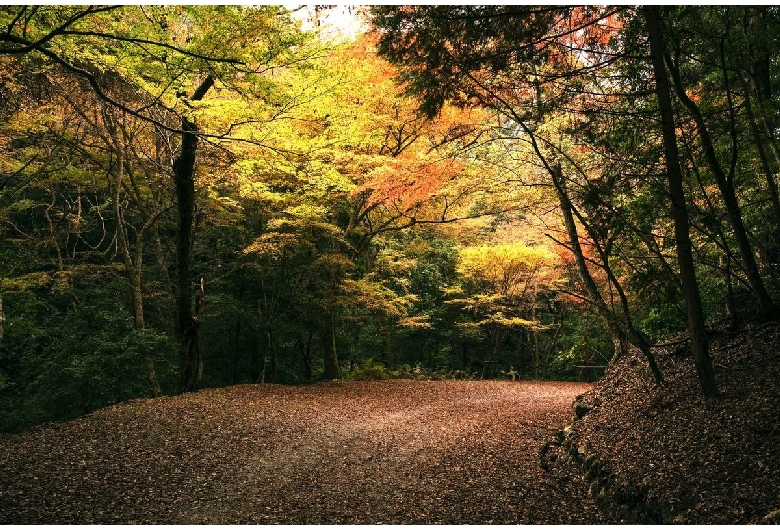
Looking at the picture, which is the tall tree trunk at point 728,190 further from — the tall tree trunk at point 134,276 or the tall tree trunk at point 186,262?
the tall tree trunk at point 134,276

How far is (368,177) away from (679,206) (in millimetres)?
8691

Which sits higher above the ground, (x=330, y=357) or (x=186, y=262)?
(x=186, y=262)

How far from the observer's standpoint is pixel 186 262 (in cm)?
1068

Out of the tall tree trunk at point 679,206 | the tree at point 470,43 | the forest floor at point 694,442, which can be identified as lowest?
the forest floor at point 694,442

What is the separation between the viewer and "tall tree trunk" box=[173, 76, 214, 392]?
10.1 metres

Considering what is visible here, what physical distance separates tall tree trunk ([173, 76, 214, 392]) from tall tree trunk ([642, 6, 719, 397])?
8.64m

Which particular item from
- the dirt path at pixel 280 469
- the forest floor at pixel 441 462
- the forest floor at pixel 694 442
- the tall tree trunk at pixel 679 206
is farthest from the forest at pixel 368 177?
the dirt path at pixel 280 469

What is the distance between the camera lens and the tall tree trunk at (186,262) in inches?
396

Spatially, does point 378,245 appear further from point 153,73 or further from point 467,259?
point 153,73

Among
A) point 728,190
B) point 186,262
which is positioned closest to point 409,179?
point 186,262

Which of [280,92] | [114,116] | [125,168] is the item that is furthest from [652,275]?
[125,168]

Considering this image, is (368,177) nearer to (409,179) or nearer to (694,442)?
(409,179)

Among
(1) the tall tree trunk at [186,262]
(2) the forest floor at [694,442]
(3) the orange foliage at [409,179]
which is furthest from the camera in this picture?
(3) the orange foliage at [409,179]

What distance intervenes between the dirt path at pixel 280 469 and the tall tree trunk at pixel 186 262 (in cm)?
162
